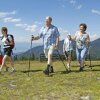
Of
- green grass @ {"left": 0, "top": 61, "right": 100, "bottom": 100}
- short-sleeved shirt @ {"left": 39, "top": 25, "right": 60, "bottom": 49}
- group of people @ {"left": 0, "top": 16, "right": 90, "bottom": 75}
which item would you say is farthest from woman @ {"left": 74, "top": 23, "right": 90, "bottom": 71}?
green grass @ {"left": 0, "top": 61, "right": 100, "bottom": 100}

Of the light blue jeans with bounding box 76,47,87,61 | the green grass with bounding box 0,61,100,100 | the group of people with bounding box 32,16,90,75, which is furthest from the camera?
the light blue jeans with bounding box 76,47,87,61

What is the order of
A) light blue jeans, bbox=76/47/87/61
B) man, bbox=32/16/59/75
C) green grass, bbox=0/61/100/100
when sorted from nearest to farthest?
1. green grass, bbox=0/61/100/100
2. man, bbox=32/16/59/75
3. light blue jeans, bbox=76/47/87/61

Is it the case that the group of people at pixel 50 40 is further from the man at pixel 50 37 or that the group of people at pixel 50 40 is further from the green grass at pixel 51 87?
the green grass at pixel 51 87

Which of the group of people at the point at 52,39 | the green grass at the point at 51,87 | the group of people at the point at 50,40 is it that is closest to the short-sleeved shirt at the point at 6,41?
the group of people at the point at 50,40

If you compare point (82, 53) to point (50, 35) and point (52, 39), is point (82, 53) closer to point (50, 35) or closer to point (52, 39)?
point (52, 39)

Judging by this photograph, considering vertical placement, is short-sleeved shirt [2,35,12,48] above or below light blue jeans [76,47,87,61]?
above

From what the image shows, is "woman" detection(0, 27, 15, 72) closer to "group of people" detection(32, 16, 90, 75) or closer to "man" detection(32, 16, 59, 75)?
"group of people" detection(32, 16, 90, 75)

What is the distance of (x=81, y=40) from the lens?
18.4 metres

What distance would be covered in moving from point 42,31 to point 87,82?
4.28 meters

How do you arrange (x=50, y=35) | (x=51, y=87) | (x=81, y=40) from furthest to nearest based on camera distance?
1. (x=81, y=40)
2. (x=50, y=35)
3. (x=51, y=87)

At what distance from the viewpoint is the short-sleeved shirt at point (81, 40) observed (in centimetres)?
1833

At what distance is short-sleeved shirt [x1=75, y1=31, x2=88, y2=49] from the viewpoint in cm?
1833

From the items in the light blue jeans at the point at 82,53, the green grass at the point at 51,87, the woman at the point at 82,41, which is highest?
the woman at the point at 82,41

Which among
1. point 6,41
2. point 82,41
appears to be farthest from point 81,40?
point 6,41
